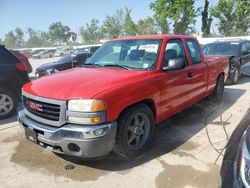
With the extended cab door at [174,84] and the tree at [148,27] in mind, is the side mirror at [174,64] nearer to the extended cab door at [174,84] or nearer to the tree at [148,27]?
the extended cab door at [174,84]

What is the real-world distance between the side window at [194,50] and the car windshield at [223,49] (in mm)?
4592

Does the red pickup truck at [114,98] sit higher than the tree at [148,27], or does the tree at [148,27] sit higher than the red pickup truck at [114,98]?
the tree at [148,27]

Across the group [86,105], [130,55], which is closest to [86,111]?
[86,105]

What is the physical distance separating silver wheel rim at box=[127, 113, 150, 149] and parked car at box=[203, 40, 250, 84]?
6055 millimetres

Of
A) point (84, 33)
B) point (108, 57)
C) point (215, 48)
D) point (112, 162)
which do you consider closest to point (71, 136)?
point (112, 162)

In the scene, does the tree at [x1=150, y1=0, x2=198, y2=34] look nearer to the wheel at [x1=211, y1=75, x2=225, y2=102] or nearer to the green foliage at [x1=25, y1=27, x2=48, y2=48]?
the wheel at [x1=211, y1=75, x2=225, y2=102]

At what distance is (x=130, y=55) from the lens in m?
4.41

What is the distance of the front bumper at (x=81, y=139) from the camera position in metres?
3.12

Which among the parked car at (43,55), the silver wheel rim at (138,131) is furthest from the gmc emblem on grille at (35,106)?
the parked car at (43,55)

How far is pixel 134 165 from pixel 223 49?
7653mm

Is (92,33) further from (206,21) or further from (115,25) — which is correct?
(206,21)

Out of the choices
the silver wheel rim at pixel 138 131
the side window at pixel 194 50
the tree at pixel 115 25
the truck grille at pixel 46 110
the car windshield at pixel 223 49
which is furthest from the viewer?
the tree at pixel 115 25

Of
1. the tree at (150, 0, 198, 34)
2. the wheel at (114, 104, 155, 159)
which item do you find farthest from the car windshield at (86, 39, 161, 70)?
the tree at (150, 0, 198, 34)

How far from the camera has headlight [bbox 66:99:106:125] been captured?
3076 millimetres
